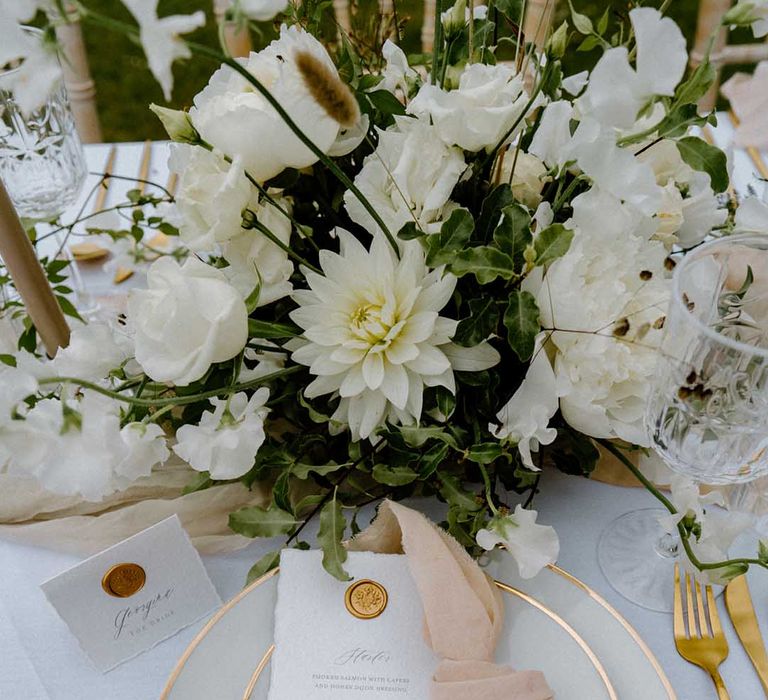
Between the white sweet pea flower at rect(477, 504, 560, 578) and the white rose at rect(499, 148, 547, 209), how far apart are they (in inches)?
9.6

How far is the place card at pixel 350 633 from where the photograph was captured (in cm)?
54

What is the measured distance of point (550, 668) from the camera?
1.79ft

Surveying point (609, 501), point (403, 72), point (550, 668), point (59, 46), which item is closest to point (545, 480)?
point (609, 501)

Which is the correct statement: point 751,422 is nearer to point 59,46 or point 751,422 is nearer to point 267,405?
point 267,405

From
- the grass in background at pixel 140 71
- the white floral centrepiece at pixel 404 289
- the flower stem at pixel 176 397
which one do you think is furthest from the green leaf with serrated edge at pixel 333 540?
the grass in background at pixel 140 71

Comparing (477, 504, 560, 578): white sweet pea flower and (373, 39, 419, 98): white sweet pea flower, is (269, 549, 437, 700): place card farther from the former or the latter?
(373, 39, 419, 98): white sweet pea flower

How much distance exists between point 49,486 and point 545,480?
0.44m

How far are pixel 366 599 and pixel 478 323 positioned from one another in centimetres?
23

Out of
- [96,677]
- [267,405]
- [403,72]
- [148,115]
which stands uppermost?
[403,72]

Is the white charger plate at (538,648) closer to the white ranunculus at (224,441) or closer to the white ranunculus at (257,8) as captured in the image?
the white ranunculus at (224,441)

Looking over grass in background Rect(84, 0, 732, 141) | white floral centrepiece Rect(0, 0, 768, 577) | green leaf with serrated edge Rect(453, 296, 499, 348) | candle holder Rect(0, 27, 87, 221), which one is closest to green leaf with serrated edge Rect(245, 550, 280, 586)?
white floral centrepiece Rect(0, 0, 768, 577)

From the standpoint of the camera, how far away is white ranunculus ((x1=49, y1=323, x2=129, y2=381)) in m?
0.54

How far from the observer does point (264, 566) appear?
62cm

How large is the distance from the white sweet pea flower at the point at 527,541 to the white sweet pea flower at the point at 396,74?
36cm
